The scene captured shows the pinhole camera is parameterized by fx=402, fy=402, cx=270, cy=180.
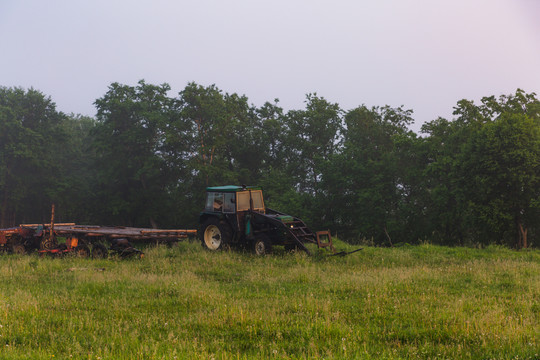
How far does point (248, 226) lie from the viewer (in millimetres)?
15555

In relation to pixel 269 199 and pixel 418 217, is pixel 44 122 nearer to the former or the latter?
pixel 269 199

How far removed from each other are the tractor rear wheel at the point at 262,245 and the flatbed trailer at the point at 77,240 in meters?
3.98

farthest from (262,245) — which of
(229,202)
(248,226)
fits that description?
(229,202)

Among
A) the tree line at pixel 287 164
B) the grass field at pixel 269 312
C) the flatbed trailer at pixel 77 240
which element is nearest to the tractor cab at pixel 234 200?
the flatbed trailer at pixel 77 240

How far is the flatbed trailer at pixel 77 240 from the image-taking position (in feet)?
48.1

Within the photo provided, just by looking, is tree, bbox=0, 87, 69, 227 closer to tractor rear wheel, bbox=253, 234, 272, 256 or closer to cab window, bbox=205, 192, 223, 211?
cab window, bbox=205, 192, 223, 211

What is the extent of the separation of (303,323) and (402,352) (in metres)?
1.62

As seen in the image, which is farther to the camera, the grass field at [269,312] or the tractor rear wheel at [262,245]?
the tractor rear wheel at [262,245]

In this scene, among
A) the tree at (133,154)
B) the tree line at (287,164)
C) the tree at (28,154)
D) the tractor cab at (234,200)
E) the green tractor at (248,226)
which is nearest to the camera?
the green tractor at (248,226)

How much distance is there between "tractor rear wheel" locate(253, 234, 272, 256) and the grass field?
2117 millimetres

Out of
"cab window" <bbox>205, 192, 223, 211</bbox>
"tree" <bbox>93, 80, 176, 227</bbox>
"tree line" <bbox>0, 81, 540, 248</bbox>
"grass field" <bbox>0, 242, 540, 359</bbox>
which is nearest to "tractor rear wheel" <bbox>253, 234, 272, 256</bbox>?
"grass field" <bbox>0, 242, 540, 359</bbox>

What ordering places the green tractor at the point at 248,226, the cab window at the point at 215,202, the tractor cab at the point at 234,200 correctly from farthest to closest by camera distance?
the cab window at the point at 215,202 < the tractor cab at the point at 234,200 < the green tractor at the point at 248,226

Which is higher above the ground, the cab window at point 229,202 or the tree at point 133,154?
the tree at point 133,154

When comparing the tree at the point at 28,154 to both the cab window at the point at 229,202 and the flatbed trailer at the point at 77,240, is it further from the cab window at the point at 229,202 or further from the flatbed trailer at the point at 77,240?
the cab window at the point at 229,202
